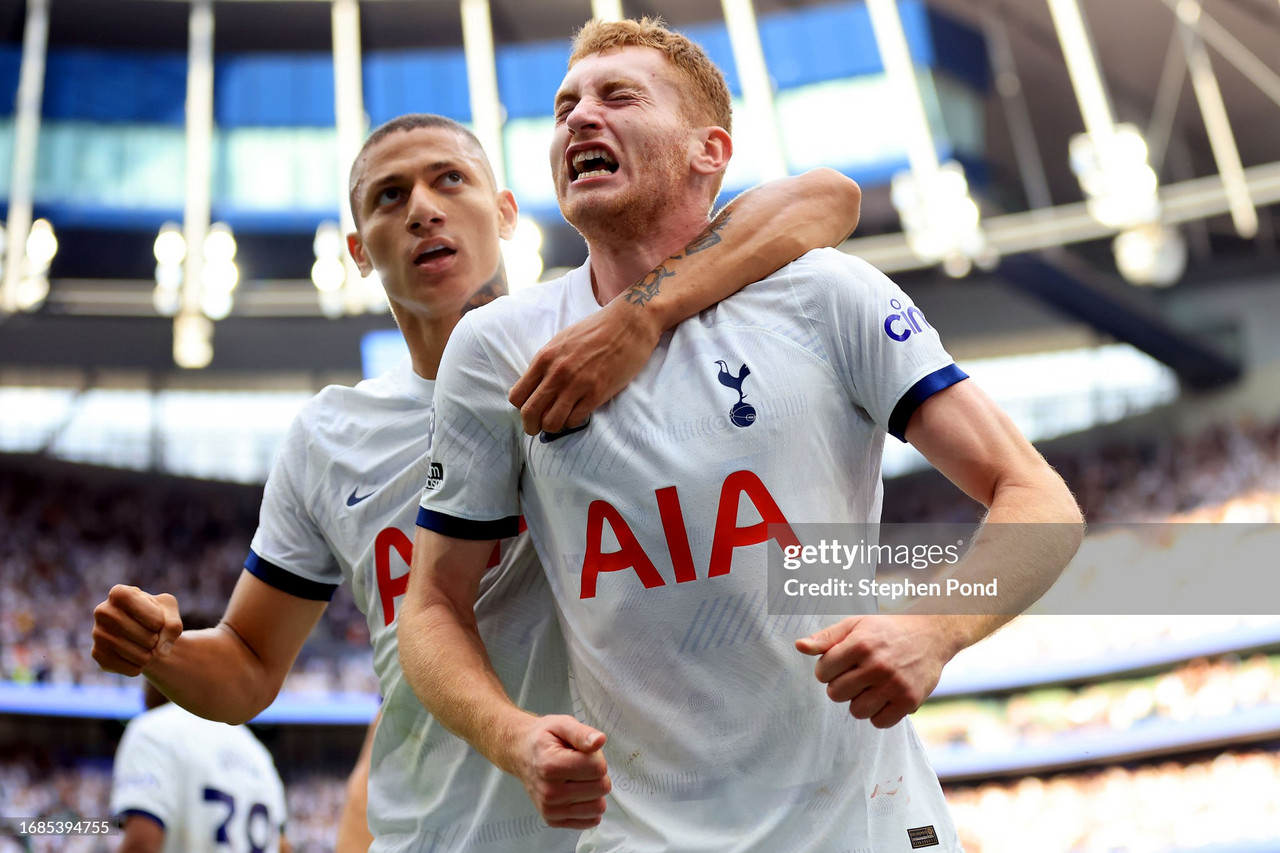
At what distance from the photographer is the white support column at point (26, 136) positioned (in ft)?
54.8

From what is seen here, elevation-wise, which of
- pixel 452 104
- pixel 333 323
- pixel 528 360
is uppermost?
pixel 452 104

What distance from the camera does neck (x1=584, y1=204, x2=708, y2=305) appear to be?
7.11 feet

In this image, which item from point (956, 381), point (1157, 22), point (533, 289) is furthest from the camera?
point (1157, 22)

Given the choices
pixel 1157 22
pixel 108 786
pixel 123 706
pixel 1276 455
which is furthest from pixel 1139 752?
pixel 108 786

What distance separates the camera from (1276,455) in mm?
16891

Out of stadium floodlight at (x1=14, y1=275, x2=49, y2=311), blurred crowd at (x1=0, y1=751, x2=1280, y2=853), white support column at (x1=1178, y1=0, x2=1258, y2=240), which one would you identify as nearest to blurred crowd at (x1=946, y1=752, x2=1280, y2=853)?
blurred crowd at (x1=0, y1=751, x2=1280, y2=853)

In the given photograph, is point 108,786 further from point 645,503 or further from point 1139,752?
point 645,503

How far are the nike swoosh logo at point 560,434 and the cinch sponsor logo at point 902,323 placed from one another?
0.50 metres

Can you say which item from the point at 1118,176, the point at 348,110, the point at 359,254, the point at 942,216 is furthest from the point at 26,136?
the point at 359,254

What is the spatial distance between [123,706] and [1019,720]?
10.4m

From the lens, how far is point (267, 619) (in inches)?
113

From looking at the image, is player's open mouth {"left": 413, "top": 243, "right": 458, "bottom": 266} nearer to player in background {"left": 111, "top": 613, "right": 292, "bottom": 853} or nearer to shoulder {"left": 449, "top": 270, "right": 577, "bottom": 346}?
shoulder {"left": 449, "top": 270, "right": 577, "bottom": 346}

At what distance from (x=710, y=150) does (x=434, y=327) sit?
2.89ft

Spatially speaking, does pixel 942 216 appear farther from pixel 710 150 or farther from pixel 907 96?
pixel 710 150
